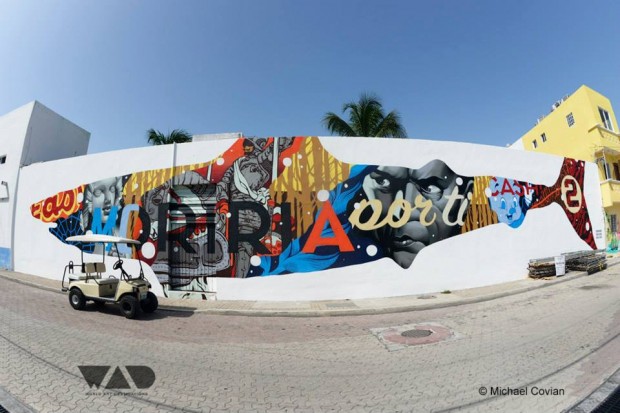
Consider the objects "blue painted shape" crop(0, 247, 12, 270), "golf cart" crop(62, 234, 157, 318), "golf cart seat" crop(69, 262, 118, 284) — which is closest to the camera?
"golf cart" crop(62, 234, 157, 318)

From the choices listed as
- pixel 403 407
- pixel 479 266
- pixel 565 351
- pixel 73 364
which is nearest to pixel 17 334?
pixel 73 364

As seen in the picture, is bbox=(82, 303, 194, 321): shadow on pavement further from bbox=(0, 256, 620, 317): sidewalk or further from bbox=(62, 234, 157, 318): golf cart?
bbox=(0, 256, 620, 317): sidewalk

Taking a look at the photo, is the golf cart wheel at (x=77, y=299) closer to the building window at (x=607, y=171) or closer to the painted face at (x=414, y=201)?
the painted face at (x=414, y=201)

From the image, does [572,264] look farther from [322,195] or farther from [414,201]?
[322,195]

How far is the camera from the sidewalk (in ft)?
27.3

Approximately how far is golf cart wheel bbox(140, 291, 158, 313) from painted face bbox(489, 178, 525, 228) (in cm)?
1317

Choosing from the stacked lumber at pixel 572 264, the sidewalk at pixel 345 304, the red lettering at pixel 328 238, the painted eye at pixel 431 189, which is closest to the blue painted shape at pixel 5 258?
the sidewalk at pixel 345 304

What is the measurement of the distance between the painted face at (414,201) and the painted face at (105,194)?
10082mm

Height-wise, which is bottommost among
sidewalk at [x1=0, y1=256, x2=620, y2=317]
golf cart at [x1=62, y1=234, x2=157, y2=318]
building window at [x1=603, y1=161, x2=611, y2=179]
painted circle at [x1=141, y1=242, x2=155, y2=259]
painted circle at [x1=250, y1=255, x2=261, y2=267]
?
sidewalk at [x1=0, y1=256, x2=620, y2=317]

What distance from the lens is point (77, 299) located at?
327 inches

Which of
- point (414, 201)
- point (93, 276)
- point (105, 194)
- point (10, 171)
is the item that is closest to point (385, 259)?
point (414, 201)

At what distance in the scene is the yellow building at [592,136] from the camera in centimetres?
1934

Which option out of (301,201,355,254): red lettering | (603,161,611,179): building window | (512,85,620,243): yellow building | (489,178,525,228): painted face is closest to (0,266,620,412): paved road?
(301,201,355,254): red lettering

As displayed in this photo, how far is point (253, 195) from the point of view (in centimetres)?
1020
